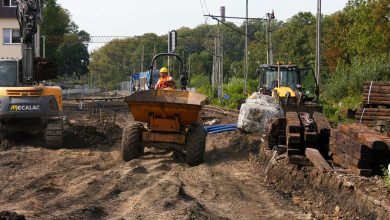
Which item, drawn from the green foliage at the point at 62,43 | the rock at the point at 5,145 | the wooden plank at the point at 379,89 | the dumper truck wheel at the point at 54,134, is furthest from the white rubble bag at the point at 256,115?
the green foliage at the point at 62,43

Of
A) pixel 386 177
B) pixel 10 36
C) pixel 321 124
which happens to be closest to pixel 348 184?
pixel 386 177

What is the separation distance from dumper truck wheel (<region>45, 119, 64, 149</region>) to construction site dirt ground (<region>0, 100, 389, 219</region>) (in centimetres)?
30

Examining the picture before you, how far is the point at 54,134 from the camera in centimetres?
1579

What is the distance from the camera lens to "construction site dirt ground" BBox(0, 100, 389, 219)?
8203 millimetres

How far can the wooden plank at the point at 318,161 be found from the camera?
9.73 meters

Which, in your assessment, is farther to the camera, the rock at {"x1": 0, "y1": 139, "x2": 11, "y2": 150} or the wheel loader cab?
the wheel loader cab

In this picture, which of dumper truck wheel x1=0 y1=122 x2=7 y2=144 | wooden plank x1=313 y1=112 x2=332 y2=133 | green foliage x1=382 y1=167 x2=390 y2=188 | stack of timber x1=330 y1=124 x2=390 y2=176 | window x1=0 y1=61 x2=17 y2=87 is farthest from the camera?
window x1=0 y1=61 x2=17 y2=87

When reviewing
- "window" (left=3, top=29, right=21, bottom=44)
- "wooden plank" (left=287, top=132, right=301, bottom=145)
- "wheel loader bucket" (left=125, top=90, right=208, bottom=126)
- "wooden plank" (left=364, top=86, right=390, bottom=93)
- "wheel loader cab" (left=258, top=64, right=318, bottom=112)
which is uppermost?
"window" (left=3, top=29, right=21, bottom=44)

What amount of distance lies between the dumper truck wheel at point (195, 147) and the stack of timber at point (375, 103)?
506 centimetres

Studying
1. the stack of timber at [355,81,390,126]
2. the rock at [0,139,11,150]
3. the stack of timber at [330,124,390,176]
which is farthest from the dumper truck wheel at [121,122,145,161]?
the stack of timber at [355,81,390,126]

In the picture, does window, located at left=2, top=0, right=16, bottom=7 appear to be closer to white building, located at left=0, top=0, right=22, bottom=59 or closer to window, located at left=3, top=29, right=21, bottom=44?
white building, located at left=0, top=0, right=22, bottom=59

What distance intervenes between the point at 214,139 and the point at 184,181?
5874 millimetres

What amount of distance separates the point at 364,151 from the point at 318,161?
3.33 ft

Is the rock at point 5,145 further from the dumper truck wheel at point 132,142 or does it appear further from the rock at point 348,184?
the rock at point 348,184
